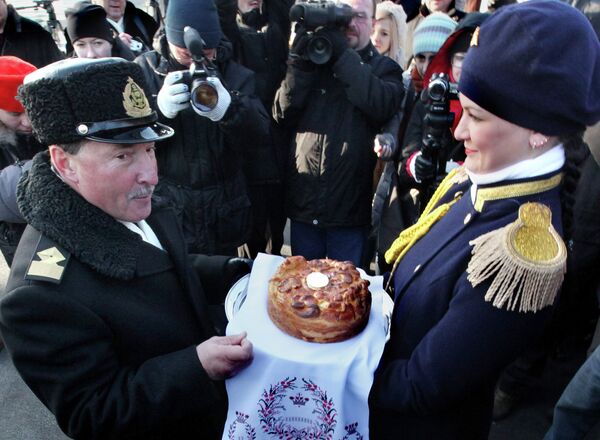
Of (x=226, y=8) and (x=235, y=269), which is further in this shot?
(x=226, y=8)

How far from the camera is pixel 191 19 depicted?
8.76ft

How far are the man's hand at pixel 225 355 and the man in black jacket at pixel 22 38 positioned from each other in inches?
134

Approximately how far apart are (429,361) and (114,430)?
35.4 inches

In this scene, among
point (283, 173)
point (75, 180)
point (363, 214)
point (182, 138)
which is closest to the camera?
point (75, 180)

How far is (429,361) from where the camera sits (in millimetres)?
1330

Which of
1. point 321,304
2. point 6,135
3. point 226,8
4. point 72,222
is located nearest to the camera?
point 72,222

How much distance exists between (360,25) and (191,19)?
1.05m

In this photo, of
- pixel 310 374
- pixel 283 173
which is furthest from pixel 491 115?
pixel 283 173

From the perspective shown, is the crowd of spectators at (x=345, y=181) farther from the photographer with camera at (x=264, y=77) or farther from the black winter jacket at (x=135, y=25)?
the black winter jacket at (x=135, y=25)

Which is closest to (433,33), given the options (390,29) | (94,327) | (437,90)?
(390,29)

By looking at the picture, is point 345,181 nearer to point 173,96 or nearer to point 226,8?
point 173,96

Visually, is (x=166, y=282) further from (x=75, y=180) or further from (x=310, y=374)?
(x=310, y=374)

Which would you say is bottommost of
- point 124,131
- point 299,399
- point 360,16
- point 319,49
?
point 299,399

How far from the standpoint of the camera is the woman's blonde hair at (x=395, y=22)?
359 cm
